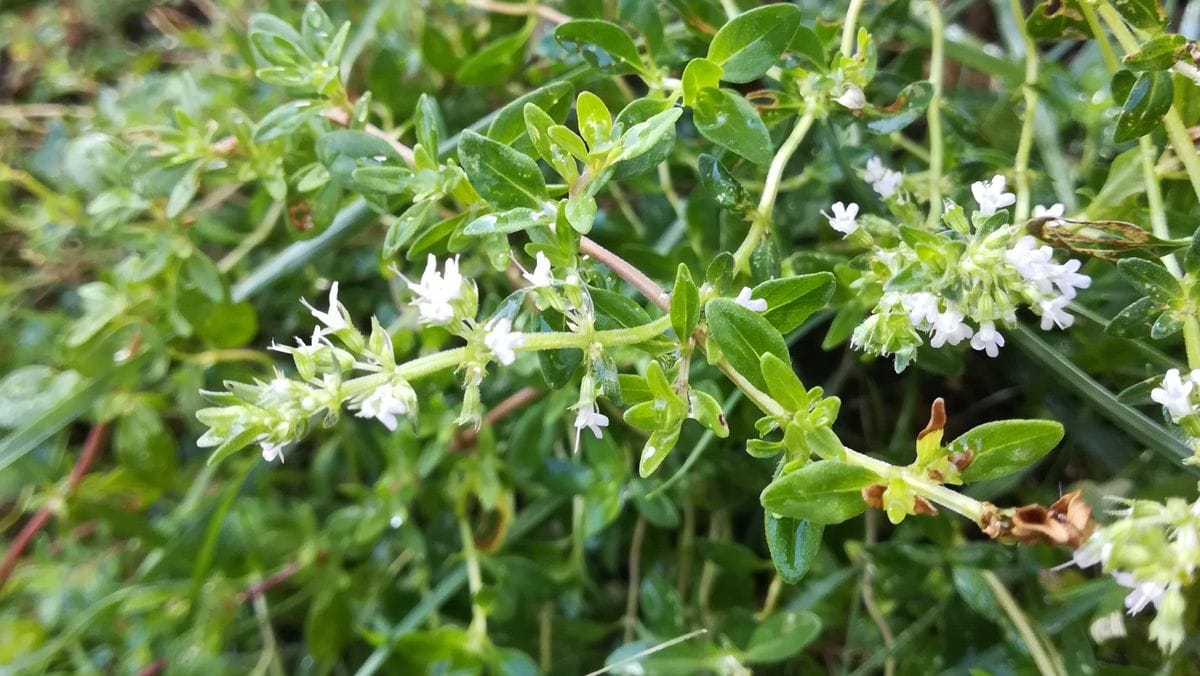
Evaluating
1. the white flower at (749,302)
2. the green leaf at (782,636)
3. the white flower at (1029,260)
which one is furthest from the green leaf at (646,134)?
the green leaf at (782,636)

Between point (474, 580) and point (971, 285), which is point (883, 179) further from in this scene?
point (474, 580)

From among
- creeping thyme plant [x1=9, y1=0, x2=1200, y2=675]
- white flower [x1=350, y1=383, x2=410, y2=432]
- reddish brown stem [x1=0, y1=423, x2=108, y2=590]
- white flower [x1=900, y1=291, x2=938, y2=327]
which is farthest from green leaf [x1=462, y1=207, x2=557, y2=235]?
reddish brown stem [x1=0, y1=423, x2=108, y2=590]

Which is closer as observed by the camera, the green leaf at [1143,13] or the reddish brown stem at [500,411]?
the green leaf at [1143,13]

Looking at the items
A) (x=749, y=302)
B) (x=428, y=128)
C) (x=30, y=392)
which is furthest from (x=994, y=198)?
(x=30, y=392)

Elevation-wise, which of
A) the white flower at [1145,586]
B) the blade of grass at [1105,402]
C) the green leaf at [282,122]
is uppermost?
the green leaf at [282,122]

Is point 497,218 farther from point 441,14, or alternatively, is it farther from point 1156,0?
point 441,14

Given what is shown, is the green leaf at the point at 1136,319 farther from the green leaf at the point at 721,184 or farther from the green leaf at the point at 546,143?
the green leaf at the point at 546,143

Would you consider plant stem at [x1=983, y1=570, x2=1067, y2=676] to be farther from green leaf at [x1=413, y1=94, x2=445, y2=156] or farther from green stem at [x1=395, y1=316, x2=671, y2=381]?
green leaf at [x1=413, y1=94, x2=445, y2=156]
